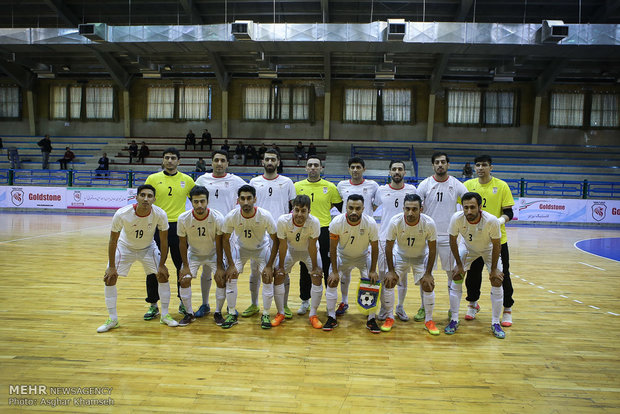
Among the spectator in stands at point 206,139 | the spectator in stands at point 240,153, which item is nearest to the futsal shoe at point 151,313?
the spectator in stands at point 240,153

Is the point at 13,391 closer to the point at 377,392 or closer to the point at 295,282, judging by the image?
the point at 377,392

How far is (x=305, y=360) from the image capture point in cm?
361

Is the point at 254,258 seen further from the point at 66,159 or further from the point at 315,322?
the point at 66,159

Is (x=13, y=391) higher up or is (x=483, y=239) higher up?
(x=483, y=239)

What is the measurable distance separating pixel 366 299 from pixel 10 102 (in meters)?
26.8

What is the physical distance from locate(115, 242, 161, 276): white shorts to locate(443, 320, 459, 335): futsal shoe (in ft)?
10.9

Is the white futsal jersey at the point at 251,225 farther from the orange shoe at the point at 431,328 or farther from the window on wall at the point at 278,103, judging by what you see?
the window on wall at the point at 278,103

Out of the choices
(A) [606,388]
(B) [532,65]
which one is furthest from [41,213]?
(B) [532,65]

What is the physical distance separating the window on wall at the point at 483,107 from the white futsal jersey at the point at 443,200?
18.1 m

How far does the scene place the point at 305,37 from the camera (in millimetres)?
15562

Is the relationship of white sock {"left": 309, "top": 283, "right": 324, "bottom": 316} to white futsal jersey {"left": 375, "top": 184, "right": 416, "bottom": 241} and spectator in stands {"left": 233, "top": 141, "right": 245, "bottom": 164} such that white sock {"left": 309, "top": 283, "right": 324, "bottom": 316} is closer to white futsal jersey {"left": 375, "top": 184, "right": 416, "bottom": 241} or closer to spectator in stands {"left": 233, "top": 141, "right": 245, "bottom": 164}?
white futsal jersey {"left": 375, "top": 184, "right": 416, "bottom": 241}

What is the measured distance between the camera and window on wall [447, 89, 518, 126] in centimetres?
2125

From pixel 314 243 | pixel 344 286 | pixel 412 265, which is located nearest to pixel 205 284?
pixel 314 243

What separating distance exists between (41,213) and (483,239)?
15945mm
